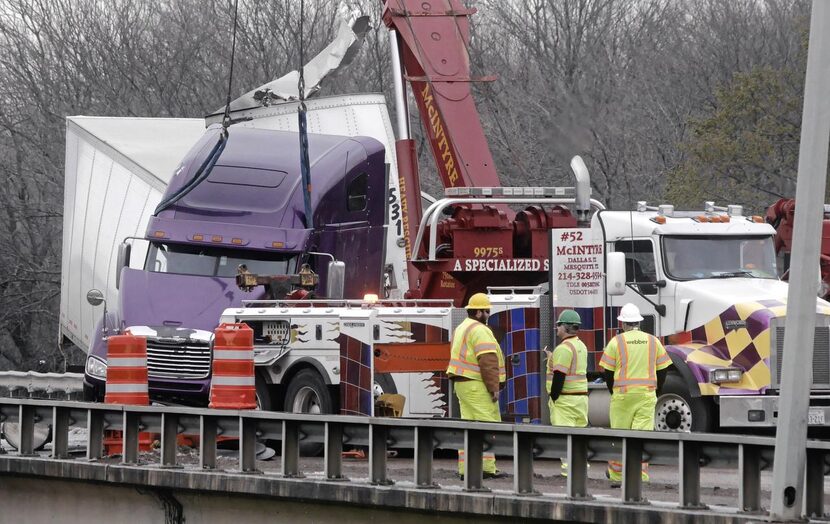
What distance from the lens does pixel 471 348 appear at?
1318 centimetres

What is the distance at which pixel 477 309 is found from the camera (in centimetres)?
1338

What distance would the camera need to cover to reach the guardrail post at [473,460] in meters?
11.1

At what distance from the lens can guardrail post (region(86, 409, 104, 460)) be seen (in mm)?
13898

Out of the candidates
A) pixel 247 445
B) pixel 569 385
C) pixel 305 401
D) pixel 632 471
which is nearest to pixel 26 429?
pixel 247 445

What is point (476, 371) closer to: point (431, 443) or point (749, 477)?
point (431, 443)

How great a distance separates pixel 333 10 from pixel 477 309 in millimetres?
39915

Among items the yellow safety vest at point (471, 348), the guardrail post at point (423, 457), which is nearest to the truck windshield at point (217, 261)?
A: the yellow safety vest at point (471, 348)

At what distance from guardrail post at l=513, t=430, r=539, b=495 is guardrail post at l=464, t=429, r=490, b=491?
0.28 metres

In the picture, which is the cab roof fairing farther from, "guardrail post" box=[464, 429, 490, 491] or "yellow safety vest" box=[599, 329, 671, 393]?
"guardrail post" box=[464, 429, 490, 491]

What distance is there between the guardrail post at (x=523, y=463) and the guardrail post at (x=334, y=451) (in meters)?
1.68

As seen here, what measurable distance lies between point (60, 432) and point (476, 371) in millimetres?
3956

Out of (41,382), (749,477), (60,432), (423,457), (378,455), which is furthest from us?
(41,382)

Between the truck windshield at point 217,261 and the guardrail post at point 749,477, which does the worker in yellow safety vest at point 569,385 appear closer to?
the guardrail post at point 749,477

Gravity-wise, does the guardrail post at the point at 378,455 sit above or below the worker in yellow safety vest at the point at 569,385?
below
